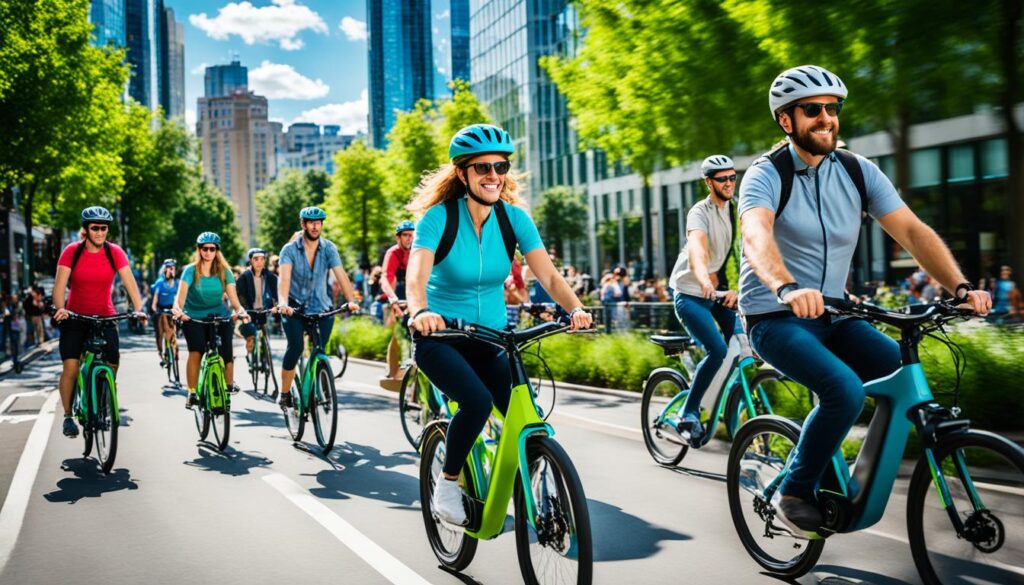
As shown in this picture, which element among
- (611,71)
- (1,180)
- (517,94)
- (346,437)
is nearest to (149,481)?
(346,437)

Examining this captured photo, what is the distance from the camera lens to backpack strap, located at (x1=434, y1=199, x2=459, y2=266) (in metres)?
4.23

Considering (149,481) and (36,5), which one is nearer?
(149,481)

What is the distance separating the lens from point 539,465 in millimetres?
3781

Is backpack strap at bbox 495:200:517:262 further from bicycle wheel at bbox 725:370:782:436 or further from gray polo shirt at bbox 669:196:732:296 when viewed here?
bicycle wheel at bbox 725:370:782:436

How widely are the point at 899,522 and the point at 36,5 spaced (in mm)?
28017

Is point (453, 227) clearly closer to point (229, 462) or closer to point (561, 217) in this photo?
point (229, 462)

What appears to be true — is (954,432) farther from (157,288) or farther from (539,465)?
(157,288)

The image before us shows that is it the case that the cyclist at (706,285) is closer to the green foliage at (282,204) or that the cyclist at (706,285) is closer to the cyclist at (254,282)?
the cyclist at (254,282)

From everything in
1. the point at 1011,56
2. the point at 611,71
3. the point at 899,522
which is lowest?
the point at 899,522

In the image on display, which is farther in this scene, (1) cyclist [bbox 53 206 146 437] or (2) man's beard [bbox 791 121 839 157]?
(1) cyclist [bbox 53 206 146 437]

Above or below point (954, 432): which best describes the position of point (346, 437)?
below

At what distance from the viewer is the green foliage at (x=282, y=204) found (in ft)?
293

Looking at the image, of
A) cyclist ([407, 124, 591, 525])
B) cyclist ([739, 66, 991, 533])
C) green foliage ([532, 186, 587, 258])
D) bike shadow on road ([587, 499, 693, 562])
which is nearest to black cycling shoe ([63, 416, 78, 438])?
bike shadow on road ([587, 499, 693, 562])

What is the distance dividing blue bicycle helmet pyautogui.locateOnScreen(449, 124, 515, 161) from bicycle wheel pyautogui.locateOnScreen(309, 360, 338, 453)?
156 inches
